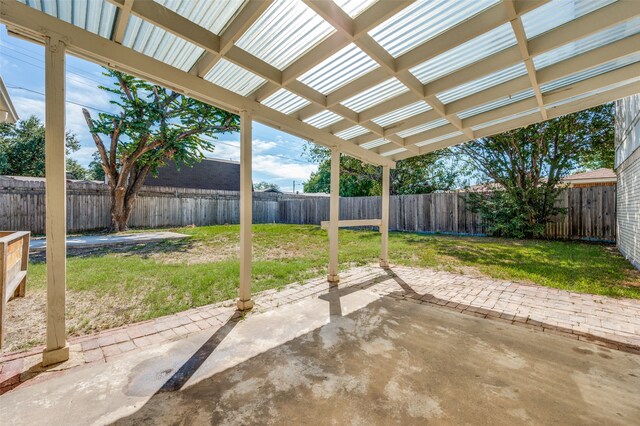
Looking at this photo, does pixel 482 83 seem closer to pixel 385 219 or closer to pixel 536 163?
pixel 385 219

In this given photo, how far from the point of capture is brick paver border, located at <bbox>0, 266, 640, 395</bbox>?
2160 millimetres

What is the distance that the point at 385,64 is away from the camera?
2449 mm

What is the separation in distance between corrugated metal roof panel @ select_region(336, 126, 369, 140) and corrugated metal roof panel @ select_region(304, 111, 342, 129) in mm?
301

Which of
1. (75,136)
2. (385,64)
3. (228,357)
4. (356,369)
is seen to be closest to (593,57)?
(385,64)

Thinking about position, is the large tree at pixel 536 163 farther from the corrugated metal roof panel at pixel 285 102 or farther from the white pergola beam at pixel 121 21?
the white pergola beam at pixel 121 21

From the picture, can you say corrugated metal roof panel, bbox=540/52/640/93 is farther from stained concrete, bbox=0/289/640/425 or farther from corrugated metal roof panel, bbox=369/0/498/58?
stained concrete, bbox=0/289/640/425

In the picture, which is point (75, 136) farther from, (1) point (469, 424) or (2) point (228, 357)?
(1) point (469, 424)

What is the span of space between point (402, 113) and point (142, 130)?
31.5 feet

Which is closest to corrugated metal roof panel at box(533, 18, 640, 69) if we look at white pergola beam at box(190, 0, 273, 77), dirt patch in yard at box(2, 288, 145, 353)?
white pergola beam at box(190, 0, 273, 77)

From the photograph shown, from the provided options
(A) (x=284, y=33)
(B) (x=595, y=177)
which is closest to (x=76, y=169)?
(A) (x=284, y=33)

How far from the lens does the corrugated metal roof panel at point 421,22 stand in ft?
6.48

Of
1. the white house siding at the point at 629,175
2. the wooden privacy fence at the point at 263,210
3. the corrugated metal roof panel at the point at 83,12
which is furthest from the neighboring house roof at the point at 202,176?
the white house siding at the point at 629,175

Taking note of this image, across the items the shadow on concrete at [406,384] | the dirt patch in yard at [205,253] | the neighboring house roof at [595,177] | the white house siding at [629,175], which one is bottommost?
the shadow on concrete at [406,384]

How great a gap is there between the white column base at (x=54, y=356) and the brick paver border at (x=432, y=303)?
48mm
